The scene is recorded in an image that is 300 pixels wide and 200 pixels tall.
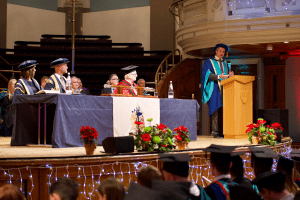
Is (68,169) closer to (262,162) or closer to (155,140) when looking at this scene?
(155,140)

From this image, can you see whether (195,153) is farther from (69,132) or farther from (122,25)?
(122,25)

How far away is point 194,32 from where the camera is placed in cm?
1014

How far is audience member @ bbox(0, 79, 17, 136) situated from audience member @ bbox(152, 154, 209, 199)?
700cm

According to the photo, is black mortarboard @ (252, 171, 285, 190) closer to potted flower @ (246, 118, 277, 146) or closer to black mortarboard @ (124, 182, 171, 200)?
black mortarboard @ (124, 182, 171, 200)

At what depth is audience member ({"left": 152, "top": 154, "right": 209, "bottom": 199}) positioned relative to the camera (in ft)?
6.79

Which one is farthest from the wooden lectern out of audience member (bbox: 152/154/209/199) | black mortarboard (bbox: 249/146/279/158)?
audience member (bbox: 152/154/209/199)

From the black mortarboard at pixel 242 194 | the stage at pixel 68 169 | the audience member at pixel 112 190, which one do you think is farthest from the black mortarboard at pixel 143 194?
the stage at pixel 68 169

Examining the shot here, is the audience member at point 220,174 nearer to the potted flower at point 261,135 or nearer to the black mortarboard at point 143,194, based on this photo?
the black mortarboard at point 143,194

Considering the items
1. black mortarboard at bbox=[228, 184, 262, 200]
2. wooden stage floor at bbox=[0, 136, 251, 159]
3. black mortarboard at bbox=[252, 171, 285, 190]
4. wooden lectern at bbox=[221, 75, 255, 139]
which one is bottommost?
wooden stage floor at bbox=[0, 136, 251, 159]

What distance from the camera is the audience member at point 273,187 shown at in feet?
8.24

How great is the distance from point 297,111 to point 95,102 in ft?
24.7

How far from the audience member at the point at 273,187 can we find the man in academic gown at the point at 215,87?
17.7ft

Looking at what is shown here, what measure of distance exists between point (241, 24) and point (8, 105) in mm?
5849

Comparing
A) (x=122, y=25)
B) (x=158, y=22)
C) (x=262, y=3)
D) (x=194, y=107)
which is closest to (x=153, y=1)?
(x=158, y=22)
